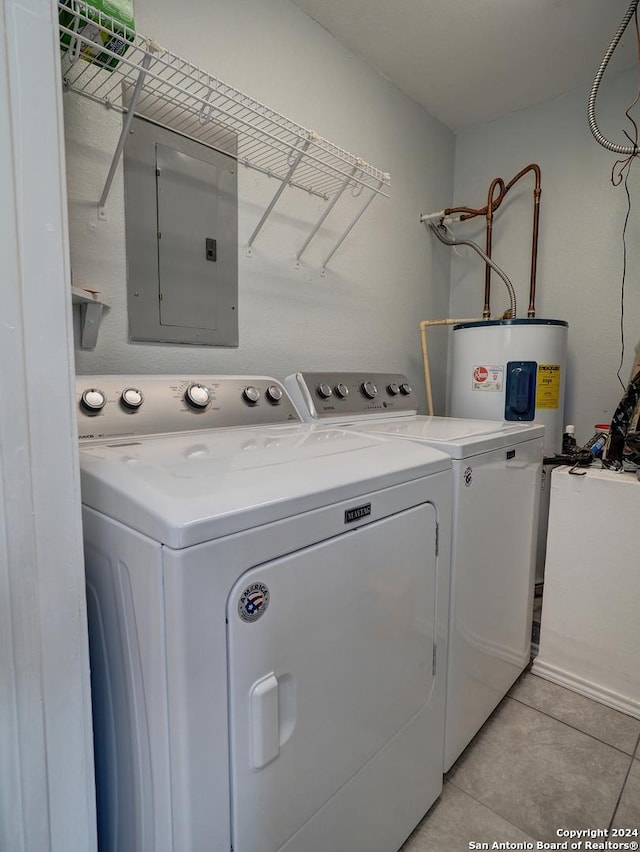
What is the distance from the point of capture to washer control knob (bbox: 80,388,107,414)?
1.10 m

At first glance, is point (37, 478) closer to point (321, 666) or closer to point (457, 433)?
point (321, 666)

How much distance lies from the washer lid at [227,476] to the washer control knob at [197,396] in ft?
0.36

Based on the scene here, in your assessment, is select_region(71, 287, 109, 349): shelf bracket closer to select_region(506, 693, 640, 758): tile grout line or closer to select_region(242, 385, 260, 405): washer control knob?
select_region(242, 385, 260, 405): washer control knob

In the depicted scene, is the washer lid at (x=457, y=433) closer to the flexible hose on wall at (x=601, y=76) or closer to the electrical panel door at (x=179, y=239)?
the electrical panel door at (x=179, y=239)

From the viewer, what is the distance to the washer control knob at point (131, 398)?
3.84ft

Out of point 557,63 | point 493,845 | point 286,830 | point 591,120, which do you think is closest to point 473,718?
point 493,845

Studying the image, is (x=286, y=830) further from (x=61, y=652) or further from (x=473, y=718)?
(x=473, y=718)

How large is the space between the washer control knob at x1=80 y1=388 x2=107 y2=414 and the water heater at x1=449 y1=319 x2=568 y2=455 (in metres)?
1.69

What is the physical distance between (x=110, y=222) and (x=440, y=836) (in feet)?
6.31

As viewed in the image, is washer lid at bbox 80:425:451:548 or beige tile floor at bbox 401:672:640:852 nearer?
washer lid at bbox 80:425:451:548

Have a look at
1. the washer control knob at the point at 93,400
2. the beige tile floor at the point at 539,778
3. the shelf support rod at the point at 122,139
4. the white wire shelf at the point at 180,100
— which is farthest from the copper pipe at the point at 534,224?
the washer control knob at the point at 93,400

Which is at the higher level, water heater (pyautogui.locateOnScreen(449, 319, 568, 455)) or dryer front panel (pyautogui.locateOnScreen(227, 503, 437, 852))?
water heater (pyautogui.locateOnScreen(449, 319, 568, 455))

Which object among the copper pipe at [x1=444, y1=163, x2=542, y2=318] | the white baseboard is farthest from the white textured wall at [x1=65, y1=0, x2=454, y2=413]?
the white baseboard

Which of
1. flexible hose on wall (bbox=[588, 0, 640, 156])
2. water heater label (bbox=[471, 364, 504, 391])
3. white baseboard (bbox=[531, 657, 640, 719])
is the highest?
flexible hose on wall (bbox=[588, 0, 640, 156])
